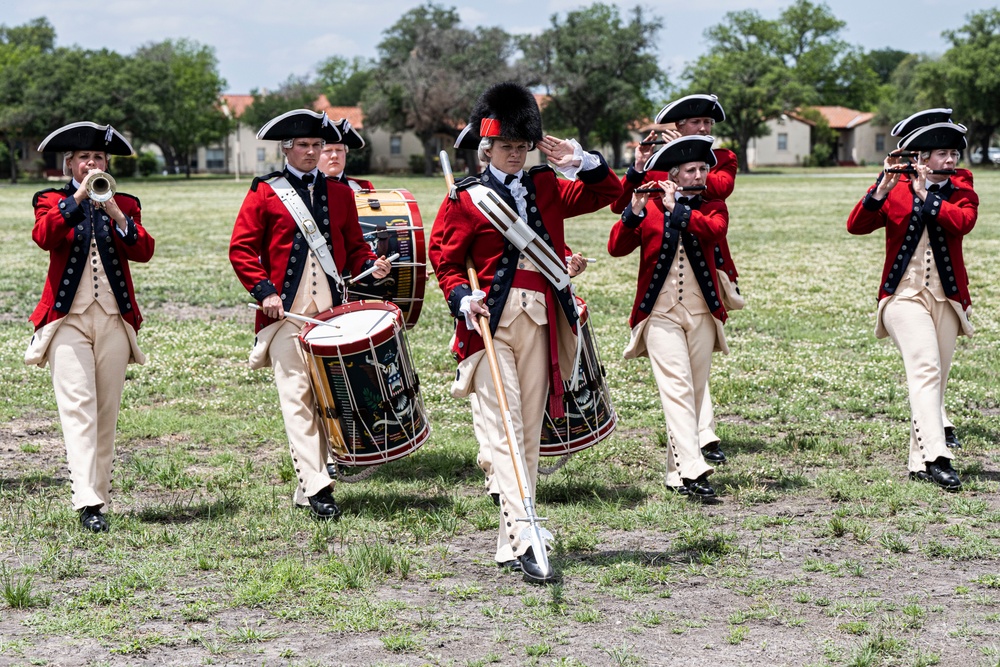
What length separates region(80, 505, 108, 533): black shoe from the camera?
676cm

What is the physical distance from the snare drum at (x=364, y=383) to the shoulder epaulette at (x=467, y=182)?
905 millimetres

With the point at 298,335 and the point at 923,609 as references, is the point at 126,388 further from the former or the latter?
the point at 923,609

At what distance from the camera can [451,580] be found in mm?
6043

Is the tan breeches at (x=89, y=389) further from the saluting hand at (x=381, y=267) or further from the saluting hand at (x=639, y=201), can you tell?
the saluting hand at (x=639, y=201)

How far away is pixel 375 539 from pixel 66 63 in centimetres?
7496

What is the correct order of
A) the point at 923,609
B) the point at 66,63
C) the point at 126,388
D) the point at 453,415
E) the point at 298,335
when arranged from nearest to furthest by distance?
the point at 923,609, the point at 298,335, the point at 453,415, the point at 126,388, the point at 66,63

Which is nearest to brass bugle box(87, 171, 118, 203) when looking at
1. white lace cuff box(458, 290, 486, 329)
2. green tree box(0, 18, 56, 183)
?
white lace cuff box(458, 290, 486, 329)

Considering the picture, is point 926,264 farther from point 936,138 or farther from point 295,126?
point 295,126

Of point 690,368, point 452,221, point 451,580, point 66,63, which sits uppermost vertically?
point 66,63

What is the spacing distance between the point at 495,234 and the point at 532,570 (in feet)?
5.43

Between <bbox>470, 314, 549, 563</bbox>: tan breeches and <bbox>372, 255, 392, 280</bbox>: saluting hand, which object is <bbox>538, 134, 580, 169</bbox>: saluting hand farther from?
<bbox>372, 255, 392, 280</bbox>: saluting hand

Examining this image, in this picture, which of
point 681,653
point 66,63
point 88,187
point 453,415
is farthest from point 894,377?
point 66,63

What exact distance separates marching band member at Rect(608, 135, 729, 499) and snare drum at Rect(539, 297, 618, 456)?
633 millimetres

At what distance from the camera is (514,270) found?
6328 mm
